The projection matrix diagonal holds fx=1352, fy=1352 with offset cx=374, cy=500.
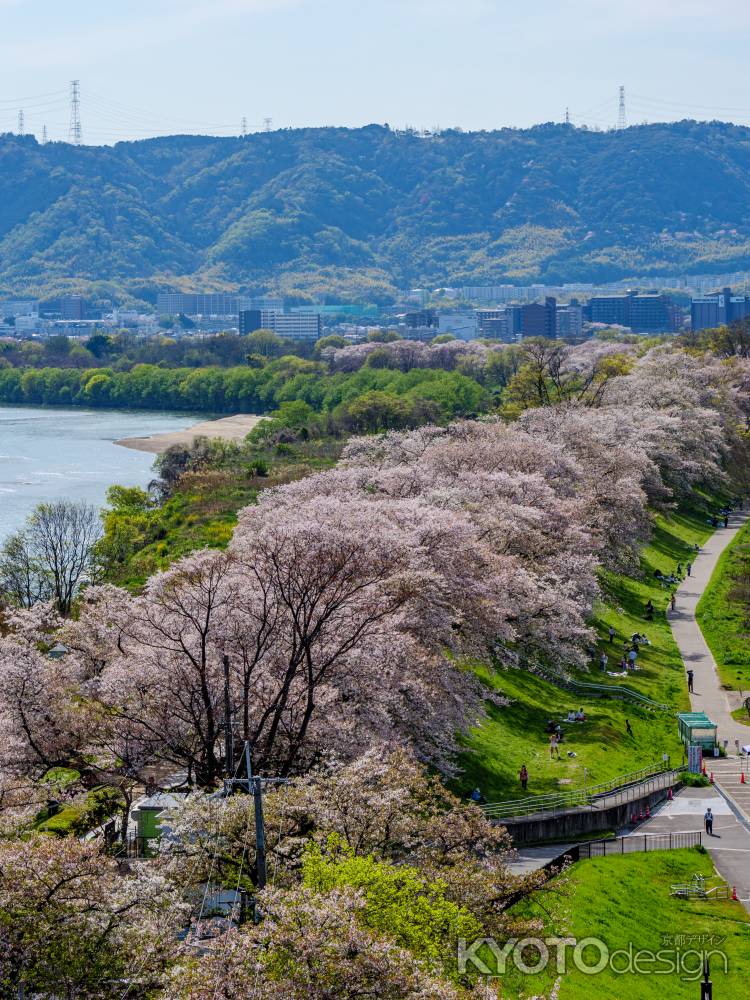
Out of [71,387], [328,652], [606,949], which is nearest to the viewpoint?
[606,949]

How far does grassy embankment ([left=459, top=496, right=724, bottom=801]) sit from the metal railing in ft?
1.34

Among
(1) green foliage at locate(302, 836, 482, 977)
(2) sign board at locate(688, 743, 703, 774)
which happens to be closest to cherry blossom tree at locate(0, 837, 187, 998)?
(1) green foliage at locate(302, 836, 482, 977)

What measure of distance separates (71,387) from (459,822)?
134387mm

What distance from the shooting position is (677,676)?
37.6 metres

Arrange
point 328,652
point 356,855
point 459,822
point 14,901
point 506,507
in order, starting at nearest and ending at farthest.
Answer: point 14,901 < point 356,855 < point 459,822 < point 328,652 < point 506,507

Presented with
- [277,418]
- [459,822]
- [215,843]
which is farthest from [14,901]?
[277,418]

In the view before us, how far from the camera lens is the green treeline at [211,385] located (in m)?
116

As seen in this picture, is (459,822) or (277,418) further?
→ (277,418)

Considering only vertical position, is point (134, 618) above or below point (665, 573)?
above

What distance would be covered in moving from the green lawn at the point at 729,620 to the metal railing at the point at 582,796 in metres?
8.40

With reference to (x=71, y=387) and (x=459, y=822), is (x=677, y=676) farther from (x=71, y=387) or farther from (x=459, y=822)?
(x=71, y=387)

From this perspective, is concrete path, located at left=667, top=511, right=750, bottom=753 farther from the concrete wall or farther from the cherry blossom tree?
the cherry blossom tree

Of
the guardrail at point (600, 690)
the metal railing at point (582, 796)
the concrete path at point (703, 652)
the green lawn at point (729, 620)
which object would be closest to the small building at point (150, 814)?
the metal railing at point (582, 796)

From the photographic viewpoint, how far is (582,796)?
2595cm
